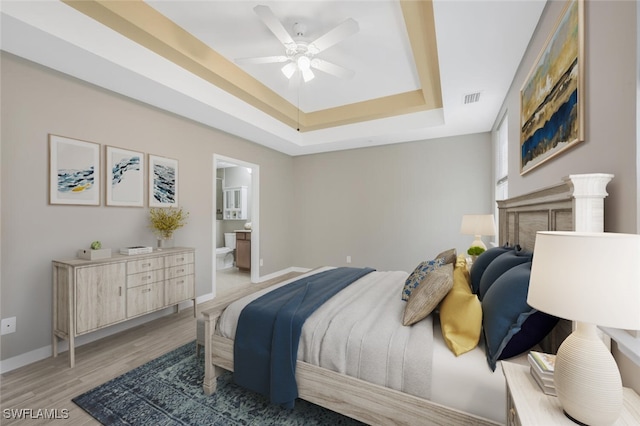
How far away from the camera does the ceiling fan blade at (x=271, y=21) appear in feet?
6.09

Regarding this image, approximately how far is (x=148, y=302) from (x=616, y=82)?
3.68 m

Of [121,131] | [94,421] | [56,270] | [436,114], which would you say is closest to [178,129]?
[121,131]

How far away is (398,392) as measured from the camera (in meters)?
1.33

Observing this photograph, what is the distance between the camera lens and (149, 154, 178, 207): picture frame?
3.15 m

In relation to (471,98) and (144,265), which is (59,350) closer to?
(144,265)

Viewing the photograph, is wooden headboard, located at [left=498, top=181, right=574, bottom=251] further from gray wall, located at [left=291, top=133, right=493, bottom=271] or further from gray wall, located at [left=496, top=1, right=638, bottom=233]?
gray wall, located at [left=291, top=133, right=493, bottom=271]

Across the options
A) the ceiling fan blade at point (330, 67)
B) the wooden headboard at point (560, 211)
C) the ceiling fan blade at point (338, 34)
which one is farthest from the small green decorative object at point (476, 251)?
the ceiling fan blade at point (338, 34)

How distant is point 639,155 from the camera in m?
0.90

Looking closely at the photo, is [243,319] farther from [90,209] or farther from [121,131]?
[121,131]

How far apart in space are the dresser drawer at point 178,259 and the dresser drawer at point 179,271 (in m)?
0.04

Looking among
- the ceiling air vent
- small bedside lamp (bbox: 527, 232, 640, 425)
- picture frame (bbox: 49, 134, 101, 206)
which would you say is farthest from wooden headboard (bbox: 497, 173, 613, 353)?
A: picture frame (bbox: 49, 134, 101, 206)

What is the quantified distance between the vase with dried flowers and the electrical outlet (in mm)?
1239

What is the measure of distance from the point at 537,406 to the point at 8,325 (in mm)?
3450

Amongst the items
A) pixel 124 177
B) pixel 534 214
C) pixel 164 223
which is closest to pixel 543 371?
pixel 534 214
